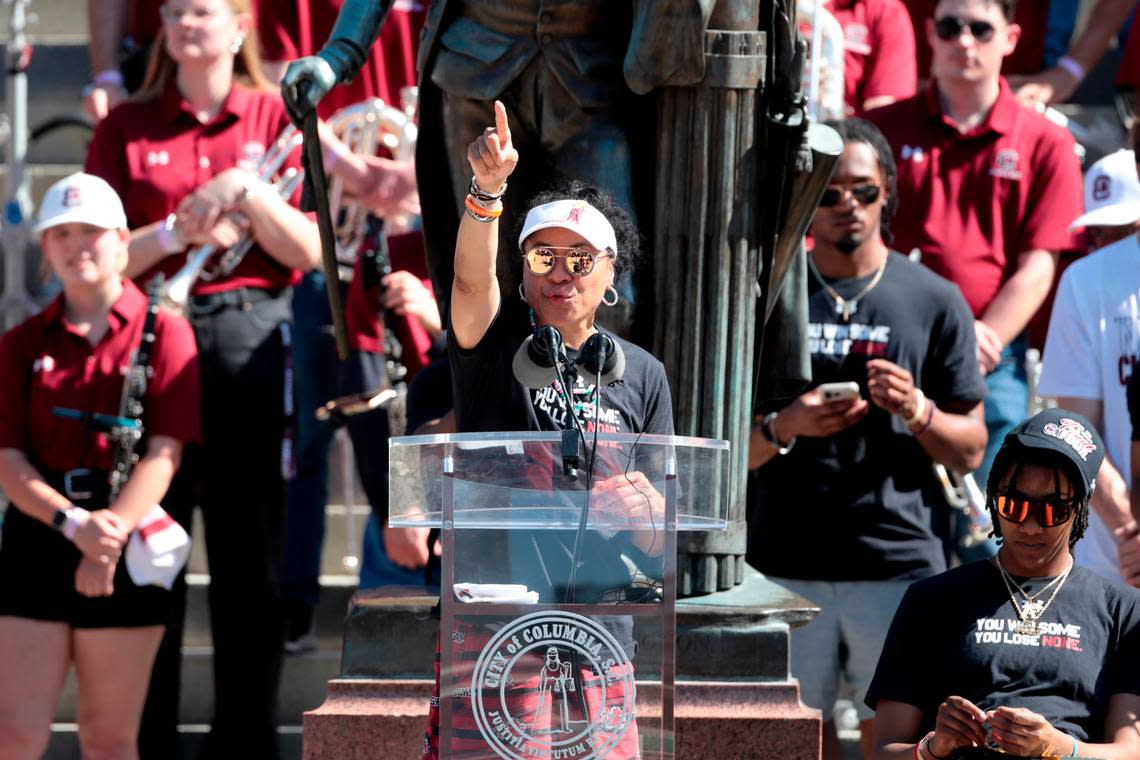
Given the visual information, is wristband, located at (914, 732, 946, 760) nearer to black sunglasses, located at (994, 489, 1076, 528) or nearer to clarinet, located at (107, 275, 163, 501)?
black sunglasses, located at (994, 489, 1076, 528)

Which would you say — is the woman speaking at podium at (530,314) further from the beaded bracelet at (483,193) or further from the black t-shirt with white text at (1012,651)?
the black t-shirt with white text at (1012,651)

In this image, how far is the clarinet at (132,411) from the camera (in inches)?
244

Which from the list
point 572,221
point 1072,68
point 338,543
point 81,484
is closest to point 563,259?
point 572,221

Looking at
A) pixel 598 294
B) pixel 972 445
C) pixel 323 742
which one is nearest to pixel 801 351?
pixel 972 445

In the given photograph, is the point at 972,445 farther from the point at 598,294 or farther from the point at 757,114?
the point at 598,294

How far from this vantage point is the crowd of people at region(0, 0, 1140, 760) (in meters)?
4.10

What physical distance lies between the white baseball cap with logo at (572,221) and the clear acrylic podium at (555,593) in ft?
2.16

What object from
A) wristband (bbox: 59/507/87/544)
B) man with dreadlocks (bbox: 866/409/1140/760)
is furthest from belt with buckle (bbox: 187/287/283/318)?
man with dreadlocks (bbox: 866/409/1140/760)

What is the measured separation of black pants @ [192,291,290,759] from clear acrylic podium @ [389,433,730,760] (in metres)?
3.39

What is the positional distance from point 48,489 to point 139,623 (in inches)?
19.6

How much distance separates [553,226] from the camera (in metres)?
3.99

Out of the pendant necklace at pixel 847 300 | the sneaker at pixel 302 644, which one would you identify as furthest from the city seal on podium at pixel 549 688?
the sneaker at pixel 302 644

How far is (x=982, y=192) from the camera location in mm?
6930

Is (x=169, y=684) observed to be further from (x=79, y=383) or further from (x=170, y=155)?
(x=170, y=155)
